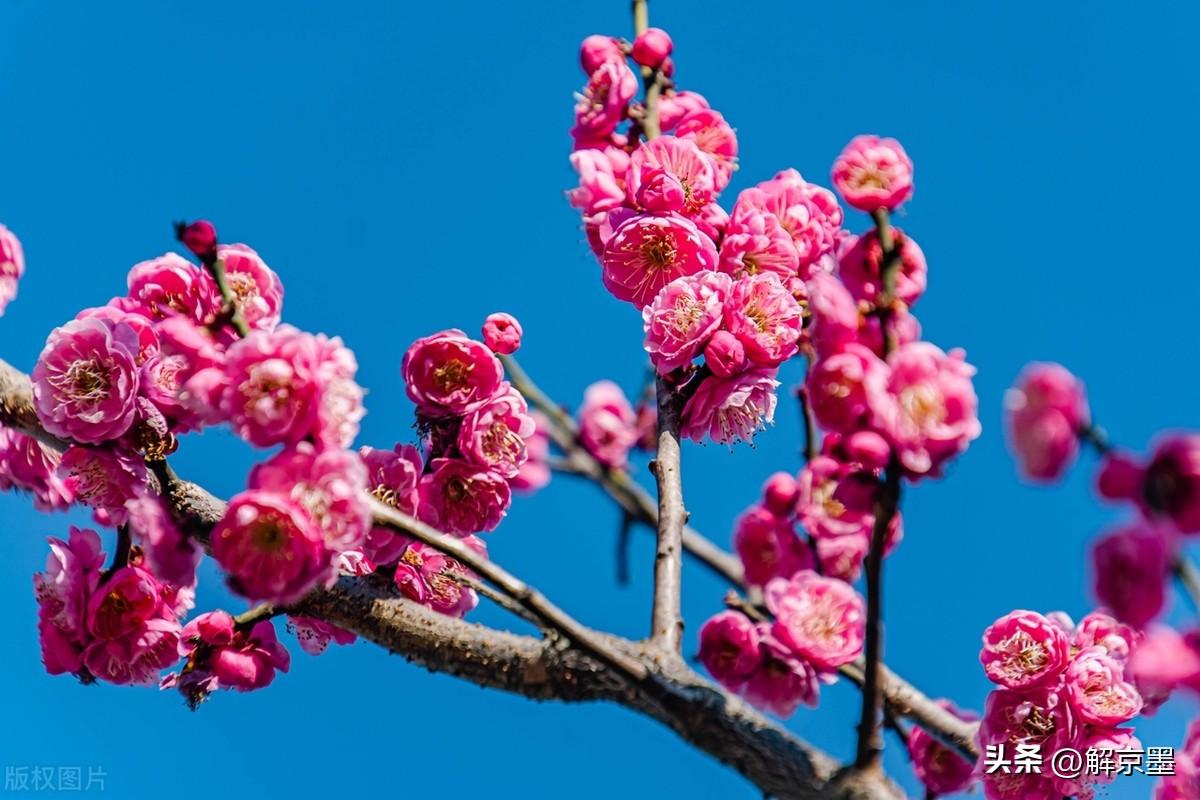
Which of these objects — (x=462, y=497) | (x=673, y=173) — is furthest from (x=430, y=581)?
(x=673, y=173)

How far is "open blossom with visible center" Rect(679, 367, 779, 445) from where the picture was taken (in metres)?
1.79

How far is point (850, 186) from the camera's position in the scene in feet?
4.89

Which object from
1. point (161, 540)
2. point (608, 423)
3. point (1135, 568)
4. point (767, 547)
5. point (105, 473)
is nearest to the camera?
point (1135, 568)

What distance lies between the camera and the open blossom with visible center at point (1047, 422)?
0.97 m

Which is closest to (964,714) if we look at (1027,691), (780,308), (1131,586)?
(1027,691)

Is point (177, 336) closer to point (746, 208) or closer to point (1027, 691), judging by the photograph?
point (746, 208)

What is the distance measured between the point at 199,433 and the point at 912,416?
978 millimetres

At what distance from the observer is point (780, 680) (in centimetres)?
170

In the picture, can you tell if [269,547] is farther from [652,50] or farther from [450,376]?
[652,50]

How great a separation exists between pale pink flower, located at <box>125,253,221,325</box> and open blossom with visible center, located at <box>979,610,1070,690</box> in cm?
127

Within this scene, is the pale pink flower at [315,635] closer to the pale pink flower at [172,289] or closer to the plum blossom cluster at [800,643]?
the pale pink flower at [172,289]

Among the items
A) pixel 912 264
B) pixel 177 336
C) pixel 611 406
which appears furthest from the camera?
pixel 611 406

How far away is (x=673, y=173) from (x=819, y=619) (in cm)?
79

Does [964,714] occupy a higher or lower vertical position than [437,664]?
higher
